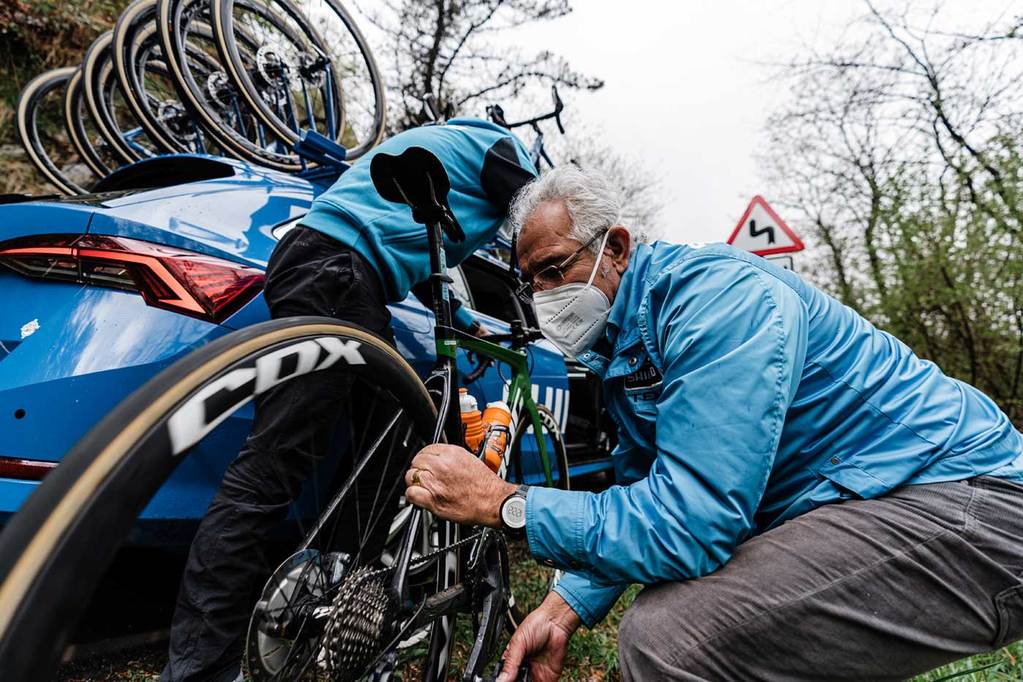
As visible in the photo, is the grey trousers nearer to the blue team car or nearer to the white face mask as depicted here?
the white face mask

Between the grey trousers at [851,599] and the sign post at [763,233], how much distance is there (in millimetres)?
5534

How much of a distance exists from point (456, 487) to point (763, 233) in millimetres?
6145

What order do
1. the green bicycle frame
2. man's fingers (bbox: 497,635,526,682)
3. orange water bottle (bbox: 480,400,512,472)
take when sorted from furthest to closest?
the green bicycle frame → orange water bottle (bbox: 480,400,512,472) → man's fingers (bbox: 497,635,526,682)

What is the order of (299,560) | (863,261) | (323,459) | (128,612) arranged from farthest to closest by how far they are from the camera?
(863,261) < (128,612) < (323,459) < (299,560)

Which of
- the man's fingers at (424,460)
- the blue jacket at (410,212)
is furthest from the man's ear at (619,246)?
the man's fingers at (424,460)

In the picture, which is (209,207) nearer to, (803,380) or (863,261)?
(803,380)

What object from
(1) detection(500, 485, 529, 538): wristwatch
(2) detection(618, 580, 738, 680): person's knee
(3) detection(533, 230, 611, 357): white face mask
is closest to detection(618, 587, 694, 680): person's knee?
(2) detection(618, 580, 738, 680): person's knee

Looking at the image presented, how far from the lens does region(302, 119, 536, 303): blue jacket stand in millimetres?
1896

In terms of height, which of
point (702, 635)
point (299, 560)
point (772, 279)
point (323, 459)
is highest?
point (772, 279)

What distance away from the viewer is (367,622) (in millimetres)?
1333

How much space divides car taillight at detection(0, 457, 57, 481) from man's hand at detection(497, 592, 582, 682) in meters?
1.15

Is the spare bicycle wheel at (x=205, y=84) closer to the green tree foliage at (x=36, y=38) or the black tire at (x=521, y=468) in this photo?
the black tire at (x=521, y=468)

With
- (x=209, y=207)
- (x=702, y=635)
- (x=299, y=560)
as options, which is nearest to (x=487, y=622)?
(x=299, y=560)

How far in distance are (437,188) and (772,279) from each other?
2.81 feet
